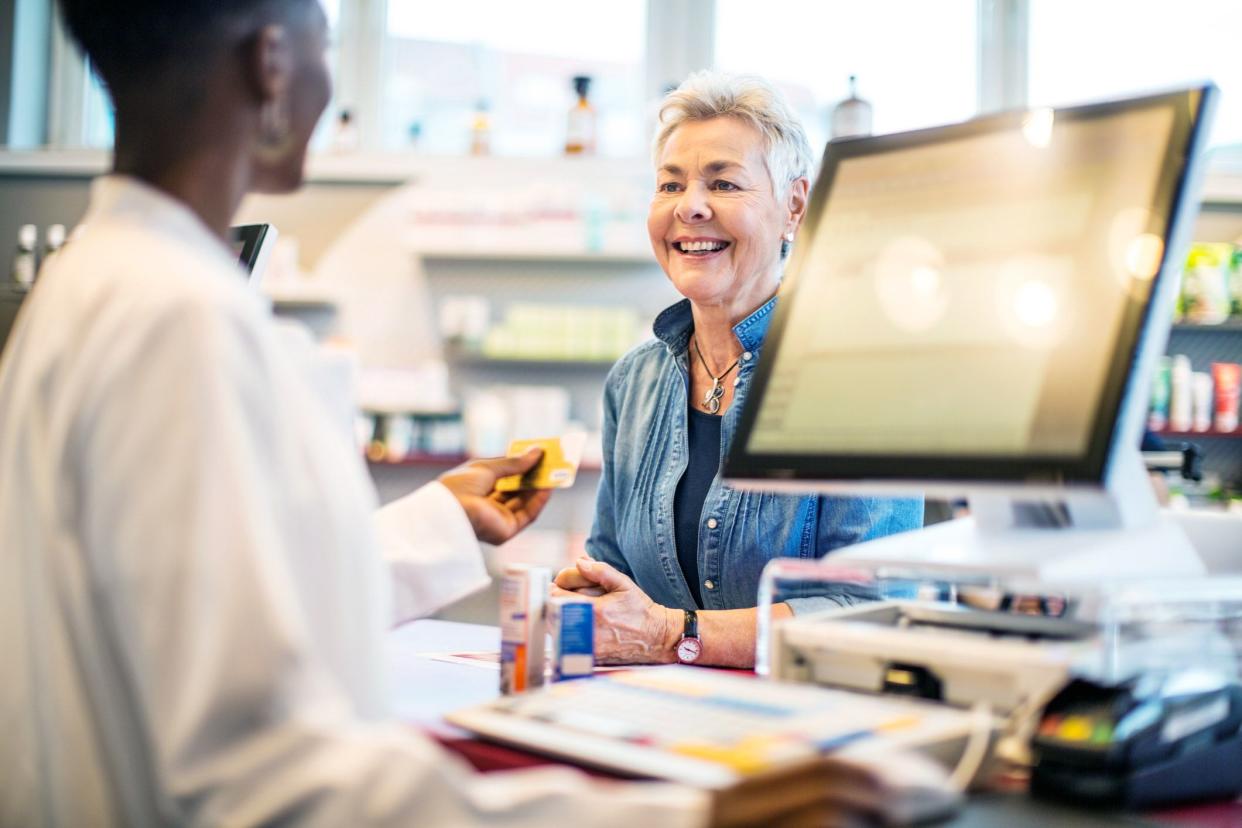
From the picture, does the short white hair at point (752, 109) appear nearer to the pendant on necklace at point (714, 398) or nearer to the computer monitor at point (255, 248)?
the pendant on necklace at point (714, 398)

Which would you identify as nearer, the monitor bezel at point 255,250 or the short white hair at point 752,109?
the monitor bezel at point 255,250

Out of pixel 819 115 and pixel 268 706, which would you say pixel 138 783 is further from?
pixel 819 115

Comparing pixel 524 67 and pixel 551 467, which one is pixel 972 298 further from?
pixel 524 67

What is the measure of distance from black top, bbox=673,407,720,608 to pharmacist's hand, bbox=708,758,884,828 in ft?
4.46

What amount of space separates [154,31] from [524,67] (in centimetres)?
453

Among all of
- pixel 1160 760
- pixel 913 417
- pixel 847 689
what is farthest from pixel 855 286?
pixel 1160 760

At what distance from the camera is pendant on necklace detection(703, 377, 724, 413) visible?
7.43ft

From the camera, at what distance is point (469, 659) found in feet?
5.73

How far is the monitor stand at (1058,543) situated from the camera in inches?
41.9

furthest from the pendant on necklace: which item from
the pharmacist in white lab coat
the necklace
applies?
the pharmacist in white lab coat

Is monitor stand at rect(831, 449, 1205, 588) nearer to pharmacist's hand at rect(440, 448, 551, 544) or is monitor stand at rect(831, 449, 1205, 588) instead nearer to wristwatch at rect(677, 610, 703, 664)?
pharmacist's hand at rect(440, 448, 551, 544)

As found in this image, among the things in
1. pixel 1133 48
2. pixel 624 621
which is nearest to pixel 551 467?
pixel 624 621

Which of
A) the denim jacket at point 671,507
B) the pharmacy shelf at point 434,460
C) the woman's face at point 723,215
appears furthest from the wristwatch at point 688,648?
the pharmacy shelf at point 434,460

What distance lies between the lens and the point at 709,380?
2324 millimetres
